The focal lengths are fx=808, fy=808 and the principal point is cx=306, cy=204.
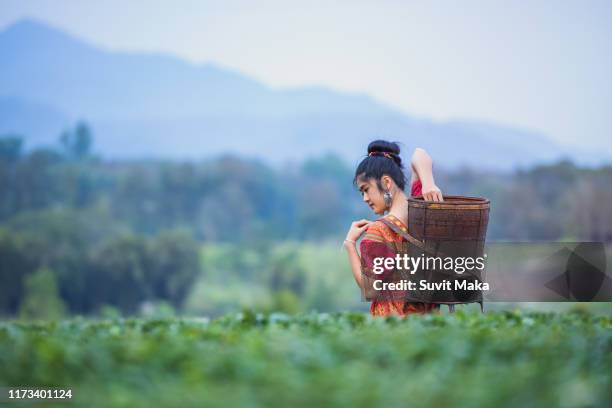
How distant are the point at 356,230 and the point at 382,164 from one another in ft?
1.47

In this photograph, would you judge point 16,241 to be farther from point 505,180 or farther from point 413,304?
point 413,304

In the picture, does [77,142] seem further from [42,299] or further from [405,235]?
[405,235]

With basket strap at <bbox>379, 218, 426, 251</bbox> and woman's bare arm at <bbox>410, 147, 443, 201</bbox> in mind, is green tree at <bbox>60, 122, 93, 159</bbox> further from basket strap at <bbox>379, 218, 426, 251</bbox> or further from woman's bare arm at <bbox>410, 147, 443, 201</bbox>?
basket strap at <bbox>379, 218, 426, 251</bbox>

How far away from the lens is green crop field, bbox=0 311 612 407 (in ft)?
8.23

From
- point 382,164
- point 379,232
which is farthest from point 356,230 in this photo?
point 382,164

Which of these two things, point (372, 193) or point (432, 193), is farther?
point (372, 193)

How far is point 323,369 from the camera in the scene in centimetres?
289

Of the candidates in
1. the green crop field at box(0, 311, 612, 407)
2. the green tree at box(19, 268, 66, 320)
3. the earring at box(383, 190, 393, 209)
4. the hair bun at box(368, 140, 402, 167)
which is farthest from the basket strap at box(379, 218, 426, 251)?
the green tree at box(19, 268, 66, 320)

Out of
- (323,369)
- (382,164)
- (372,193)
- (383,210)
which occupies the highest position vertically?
(382,164)

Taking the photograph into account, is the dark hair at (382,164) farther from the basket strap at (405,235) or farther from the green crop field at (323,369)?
the green crop field at (323,369)

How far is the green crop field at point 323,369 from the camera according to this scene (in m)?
2.51

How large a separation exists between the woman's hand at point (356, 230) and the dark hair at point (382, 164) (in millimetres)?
272

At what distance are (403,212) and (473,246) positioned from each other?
1.78ft

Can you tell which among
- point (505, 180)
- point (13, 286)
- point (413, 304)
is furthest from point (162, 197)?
point (413, 304)
